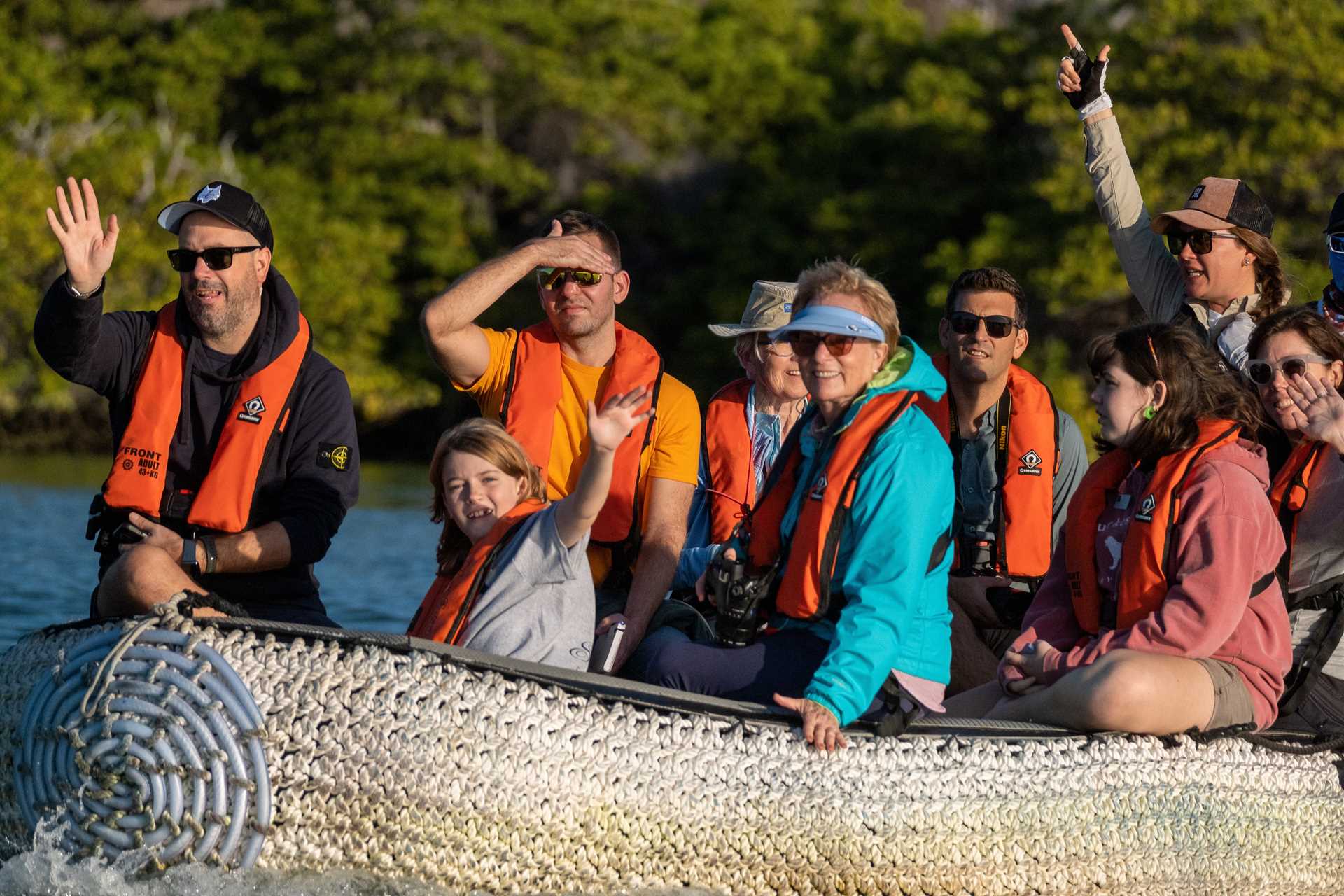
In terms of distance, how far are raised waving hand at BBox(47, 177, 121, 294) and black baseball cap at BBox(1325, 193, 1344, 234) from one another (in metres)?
3.47

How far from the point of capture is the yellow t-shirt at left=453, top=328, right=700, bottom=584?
4.63m

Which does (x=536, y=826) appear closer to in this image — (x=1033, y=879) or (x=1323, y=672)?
(x=1033, y=879)

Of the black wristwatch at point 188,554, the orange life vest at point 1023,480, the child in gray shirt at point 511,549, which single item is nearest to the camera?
the child in gray shirt at point 511,549

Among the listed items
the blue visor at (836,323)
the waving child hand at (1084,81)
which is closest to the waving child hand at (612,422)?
the blue visor at (836,323)

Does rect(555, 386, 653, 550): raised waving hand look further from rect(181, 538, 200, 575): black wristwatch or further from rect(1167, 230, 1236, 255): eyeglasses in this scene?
rect(1167, 230, 1236, 255): eyeglasses

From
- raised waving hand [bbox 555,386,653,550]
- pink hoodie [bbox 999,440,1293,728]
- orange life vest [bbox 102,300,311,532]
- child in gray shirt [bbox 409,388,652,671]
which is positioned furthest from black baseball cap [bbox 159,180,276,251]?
pink hoodie [bbox 999,440,1293,728]

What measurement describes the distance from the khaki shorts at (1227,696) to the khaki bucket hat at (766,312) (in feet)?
5.55

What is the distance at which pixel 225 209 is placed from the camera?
461 centimetres

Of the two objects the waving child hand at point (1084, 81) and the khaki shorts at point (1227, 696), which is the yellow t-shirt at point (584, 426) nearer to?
the khaki shorts at point (1227, 696)

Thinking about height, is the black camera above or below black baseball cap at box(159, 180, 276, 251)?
below

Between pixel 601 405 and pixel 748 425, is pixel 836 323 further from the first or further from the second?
pixel 748 425

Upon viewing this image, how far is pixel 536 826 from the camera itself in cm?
368

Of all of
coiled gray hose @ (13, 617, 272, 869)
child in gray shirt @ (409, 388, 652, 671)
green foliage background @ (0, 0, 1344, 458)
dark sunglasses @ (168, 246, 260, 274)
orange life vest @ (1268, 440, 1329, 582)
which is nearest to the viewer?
coiled gray hose @ (13, 617, 272, 869)

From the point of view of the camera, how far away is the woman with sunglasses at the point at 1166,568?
3941 millimetres
